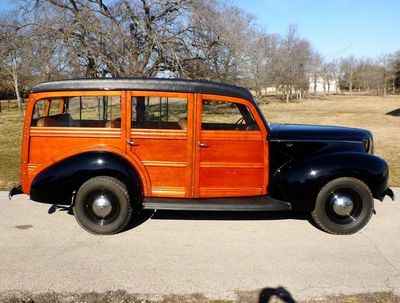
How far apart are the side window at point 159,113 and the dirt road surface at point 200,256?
1315mm

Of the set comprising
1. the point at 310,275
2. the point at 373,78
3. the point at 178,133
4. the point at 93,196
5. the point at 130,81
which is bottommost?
the point at 310,275

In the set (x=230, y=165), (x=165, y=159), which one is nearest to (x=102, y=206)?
(x=165, y=159)

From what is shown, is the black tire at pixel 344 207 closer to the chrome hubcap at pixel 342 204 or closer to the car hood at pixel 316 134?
the chrome hubcap at pixel 342 204

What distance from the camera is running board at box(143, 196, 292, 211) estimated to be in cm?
458

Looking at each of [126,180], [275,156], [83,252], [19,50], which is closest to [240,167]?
[275,156]

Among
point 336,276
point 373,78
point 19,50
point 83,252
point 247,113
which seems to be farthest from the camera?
point 373,78

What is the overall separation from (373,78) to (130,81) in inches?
A: 3295

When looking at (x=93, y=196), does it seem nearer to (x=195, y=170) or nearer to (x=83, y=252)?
(x=83, y=252)

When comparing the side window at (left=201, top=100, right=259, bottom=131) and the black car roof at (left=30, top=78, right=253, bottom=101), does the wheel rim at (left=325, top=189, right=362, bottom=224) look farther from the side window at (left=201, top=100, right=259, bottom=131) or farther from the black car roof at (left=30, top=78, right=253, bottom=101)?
the black car roof at (left=30, top=78, right=253, bottom=101)

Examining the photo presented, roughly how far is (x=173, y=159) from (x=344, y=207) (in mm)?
2199

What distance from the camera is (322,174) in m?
4.53

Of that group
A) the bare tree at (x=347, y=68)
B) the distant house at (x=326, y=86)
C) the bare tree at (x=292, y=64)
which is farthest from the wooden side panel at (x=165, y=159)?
the bare tree at (x=347, y=68)

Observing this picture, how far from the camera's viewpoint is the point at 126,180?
4527 mm

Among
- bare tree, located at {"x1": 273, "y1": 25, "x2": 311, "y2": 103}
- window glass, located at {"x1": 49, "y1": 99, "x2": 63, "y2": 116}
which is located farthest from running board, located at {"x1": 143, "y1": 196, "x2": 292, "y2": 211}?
bare tree, located at {"x1": 273, "y1": 25, "x2": 311, "y2": 103}
